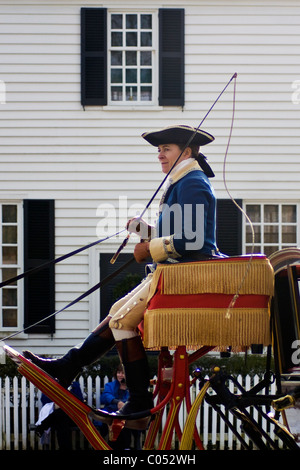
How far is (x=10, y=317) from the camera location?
9.98 metres

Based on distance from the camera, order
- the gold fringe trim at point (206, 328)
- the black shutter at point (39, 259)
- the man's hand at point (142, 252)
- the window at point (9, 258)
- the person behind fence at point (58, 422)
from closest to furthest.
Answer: the gold fringe trim at point (206, 328), the man's hand at point (142, 252), the person behind fence at point (58, 422), the black shutter at point (39, 259), the window at point (9, 258)

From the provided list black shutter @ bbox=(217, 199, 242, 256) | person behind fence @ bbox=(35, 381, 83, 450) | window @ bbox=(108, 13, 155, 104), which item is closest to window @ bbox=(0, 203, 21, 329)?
window @ bbox=(108, 13, 155, 104)

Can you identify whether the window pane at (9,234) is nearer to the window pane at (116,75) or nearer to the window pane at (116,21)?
the window pane at (116,75)

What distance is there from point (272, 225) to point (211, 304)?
6.50 metres

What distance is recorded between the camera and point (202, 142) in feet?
13.6

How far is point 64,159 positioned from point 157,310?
6429mm

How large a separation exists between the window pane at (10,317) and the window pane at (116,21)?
409 cm

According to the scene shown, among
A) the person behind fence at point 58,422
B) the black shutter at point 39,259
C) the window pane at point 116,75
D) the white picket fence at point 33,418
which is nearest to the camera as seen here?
the person behind fence at point 58,422

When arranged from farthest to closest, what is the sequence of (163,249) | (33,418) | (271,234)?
(271,234) → (33,418) → (163,249)

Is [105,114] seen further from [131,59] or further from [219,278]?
[219,278]

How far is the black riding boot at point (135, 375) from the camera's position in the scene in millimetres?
3934

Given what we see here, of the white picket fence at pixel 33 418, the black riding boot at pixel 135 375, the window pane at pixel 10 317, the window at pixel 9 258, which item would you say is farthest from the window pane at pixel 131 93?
the black riding boot at pixel 135 375

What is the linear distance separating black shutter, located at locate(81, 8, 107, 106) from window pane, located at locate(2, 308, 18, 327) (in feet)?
9.71

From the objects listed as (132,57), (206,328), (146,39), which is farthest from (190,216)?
(146,39)
